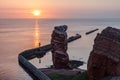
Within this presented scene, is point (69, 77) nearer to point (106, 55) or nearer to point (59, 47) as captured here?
point (106, 55)

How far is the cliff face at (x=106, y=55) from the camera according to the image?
39344 mm

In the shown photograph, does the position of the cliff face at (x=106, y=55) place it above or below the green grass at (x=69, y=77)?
above

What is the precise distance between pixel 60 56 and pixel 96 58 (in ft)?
63.7

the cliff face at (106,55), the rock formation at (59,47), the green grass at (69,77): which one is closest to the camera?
the cliff face at (106,55)

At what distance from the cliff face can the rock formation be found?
18283 mm

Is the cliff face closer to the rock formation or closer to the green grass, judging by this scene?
the green grass

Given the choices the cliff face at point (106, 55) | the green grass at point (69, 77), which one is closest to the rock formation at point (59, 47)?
the green grass at point (69, 77)

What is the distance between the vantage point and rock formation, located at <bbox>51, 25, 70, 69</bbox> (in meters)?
58.6

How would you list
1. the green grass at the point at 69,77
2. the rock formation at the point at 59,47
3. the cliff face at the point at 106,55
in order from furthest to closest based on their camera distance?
the rock formation at the point at 59,47, the green grass at the point at 69,77, the cliff face at the point at 106,55

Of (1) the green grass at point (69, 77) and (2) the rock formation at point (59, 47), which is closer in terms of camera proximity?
(1) the green grass at point (69, 77)

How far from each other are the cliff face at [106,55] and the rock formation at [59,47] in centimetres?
1828

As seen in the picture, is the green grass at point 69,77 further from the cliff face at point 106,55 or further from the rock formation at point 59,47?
the rock formation at point 59,47

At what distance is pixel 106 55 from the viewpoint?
39375 mm

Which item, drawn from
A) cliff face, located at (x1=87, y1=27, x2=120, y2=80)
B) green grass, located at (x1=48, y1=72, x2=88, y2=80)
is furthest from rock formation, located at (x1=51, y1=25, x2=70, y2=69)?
cliff face, located at (x1=87, y1=27, x2=120, y2=80)
